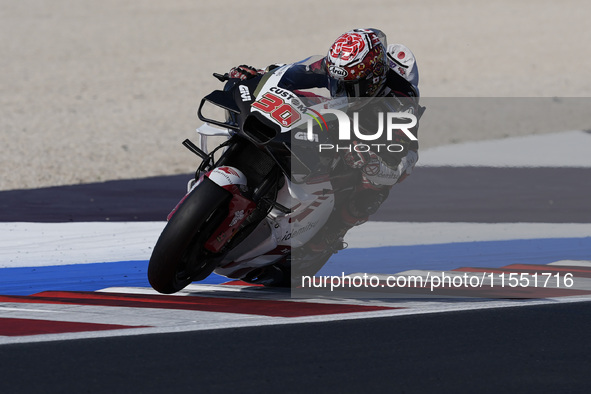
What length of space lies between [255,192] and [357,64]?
91cm

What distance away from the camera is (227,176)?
6.42m

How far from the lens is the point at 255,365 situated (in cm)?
509

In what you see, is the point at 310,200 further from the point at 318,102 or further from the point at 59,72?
the point at 59,72

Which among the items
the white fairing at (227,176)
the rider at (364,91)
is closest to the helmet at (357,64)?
the rider at (364,91)

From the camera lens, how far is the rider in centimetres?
653

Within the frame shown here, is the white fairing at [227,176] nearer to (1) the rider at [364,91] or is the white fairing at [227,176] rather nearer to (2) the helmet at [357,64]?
(1) the rider at [364,91]

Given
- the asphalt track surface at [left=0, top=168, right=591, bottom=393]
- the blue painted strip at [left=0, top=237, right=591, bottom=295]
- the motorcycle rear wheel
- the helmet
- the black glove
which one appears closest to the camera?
the asphalt track surface at [left=0, top=168, right=591, bottom=393]

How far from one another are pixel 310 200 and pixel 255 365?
1.80 meters

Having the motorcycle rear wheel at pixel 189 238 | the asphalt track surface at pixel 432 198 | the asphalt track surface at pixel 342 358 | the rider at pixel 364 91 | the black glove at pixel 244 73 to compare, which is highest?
the asphalt track surface at pixel 432 198

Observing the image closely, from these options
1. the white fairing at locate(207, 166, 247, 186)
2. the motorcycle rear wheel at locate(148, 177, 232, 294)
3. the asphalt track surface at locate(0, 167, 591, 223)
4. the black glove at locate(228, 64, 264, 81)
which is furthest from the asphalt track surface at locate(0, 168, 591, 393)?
the asphalt track surface at locate(0, 167, 591, 223)

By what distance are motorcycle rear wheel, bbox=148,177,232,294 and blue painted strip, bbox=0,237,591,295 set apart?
4.17 feet

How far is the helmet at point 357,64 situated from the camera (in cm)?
651

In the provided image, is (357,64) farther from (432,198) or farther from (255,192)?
(432,198)

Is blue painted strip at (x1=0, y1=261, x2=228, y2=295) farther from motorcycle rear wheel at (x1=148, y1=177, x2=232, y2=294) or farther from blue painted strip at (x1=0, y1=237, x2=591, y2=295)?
motorcycle rear wheel at (x1=148, y1=177, x2=232, y2=294)
